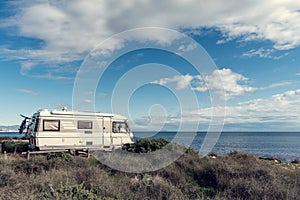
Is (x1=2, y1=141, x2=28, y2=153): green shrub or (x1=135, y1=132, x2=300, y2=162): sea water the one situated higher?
(x1=2, y1=141, x2=28, y2=153): green shrub

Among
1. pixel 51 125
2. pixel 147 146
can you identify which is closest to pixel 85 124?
pixel 51 125

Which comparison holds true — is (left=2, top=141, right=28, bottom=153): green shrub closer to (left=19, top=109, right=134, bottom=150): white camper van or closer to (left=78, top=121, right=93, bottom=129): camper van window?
(left=19, top=109, right=134, bottom=150): white camper van

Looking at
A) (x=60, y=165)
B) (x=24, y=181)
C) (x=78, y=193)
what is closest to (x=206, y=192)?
(x=78, y=193)

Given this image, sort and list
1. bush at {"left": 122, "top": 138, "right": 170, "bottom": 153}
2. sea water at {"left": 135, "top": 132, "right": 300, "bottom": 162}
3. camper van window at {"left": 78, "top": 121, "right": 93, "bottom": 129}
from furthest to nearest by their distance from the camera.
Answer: sea water at {"left": 135, "top": 132, "right": 300, "bottom": 162} < camper van window at {"left": 78, "top": 121, "right": 93, "bottom": 129} < bush at {"left": 122, "top": 138, "right": 170, "bottom": 153}

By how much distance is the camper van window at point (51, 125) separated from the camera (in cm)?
1544

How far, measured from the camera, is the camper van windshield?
17789 millimetres

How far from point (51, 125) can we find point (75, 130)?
140 centimetres

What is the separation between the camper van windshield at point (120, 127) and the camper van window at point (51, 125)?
3516 millimetres

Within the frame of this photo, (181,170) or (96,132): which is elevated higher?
(96,132)

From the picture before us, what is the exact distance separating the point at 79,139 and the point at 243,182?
11704 mm

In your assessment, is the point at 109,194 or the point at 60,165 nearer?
the point at 109,194

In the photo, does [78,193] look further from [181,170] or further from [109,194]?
[181,170]

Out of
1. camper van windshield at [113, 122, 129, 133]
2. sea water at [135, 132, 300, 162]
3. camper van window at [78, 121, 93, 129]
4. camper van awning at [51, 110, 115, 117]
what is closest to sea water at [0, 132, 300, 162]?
sea water at [135, 132, 300, 162]

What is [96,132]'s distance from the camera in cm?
1695
